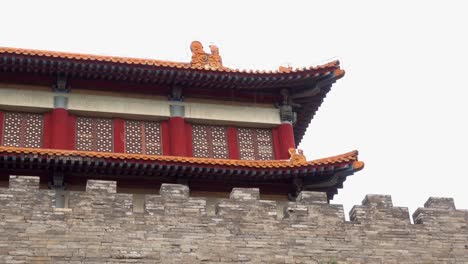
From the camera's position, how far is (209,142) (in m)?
19.6

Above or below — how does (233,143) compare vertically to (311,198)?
above

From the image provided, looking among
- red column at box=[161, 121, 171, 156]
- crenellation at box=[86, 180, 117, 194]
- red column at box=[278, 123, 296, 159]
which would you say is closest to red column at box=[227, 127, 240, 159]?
red column at box=[278, 123, 296, 159]

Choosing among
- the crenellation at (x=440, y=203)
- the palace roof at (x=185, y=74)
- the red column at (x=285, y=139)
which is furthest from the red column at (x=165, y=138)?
the crenellation at (x=440, y=203)

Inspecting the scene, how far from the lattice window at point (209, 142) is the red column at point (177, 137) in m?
0.38

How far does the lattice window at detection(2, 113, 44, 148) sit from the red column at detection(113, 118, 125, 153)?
177 centimetres

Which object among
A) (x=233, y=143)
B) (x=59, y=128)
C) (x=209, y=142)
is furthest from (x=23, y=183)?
(x=233, y=143)

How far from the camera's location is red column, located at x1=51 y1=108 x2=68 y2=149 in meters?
18.2

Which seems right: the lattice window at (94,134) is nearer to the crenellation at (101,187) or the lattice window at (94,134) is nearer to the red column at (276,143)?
the red column at (276,143)

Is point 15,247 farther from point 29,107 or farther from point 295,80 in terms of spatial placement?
point 295,80

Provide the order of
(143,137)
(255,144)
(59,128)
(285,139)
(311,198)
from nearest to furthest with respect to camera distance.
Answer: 1. (311,198)
2. (59,128)
3. (143,137)
4. (285,139)
5. (255,144)

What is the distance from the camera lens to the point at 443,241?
47.2 ft

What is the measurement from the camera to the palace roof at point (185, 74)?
18.6m

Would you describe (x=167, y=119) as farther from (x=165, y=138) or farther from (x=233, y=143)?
(x=233, y=143)

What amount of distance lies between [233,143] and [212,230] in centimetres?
648
